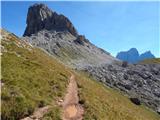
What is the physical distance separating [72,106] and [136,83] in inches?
3188

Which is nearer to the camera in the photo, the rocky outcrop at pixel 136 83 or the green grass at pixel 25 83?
the green grass at pixel 25 83

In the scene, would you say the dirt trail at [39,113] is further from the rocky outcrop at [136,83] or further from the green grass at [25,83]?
the rocky outcrop at [136,83]

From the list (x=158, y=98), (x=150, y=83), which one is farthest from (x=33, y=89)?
(x=150, y=83)

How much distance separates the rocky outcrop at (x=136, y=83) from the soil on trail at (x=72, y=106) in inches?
2066

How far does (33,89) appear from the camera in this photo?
1255 inches

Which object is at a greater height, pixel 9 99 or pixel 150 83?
pixel 150 83

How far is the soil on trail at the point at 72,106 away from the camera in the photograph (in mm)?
30870

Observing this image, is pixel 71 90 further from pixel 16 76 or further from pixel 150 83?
pixel 150 83

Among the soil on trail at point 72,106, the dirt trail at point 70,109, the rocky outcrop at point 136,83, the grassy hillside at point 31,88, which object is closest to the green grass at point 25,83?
the grassy hillside at point 31,88

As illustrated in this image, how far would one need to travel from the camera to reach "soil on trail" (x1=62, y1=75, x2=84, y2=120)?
101 ft

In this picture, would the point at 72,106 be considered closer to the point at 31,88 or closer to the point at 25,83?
the point at 31,88

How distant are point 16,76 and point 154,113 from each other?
195 ft

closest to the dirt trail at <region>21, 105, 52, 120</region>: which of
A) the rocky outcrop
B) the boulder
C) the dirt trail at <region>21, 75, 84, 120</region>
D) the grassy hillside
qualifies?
the dirt trail at <region>21, 75, 84, 120</region>

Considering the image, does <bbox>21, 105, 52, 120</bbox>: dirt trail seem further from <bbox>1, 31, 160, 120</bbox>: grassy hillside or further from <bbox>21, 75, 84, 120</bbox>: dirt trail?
<bbox>1, 31, 160, 120</bbox>: grassy hillside
